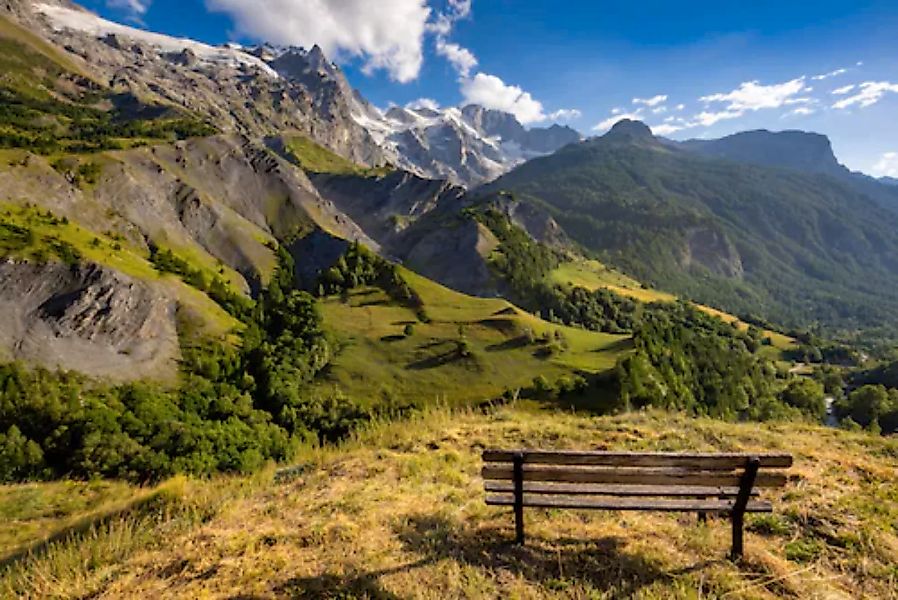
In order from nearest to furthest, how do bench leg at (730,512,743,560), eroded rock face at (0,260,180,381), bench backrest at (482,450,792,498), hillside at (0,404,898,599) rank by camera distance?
hillside at (0,404,898,599) < bench backrest at (482,450,792,498) < bench leg at (730,512,743,560) < eroded rock face at (0,260,180,381)

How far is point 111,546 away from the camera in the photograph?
9242mm

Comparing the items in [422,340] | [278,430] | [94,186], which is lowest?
[278,430]

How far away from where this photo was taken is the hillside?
25.9ft

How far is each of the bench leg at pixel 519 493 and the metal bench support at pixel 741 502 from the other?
3.52 m

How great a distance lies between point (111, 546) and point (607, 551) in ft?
29.4

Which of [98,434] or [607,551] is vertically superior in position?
[607,551]

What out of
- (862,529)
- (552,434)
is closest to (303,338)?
(552,434)

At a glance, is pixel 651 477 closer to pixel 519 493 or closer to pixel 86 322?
pixel 519 493

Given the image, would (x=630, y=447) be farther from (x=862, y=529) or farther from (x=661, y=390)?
(x=661, y=390)

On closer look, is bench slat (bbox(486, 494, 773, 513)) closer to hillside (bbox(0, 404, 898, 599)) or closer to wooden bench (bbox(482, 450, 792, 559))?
wooden bench (bbox(482, 450, 792, 559))

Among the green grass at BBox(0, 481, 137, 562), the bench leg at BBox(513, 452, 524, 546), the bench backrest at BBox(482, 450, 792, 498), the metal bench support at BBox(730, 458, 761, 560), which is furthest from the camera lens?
the green grass at BBox(0, 481, 137, 562)

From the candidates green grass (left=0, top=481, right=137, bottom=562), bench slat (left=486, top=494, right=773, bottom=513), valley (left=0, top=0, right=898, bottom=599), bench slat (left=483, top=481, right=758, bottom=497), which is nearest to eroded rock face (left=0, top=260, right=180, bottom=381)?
valley (left=0, top=0, right=898, bottom=599)

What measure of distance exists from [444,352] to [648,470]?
12232cm

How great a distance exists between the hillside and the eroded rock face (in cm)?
9529
